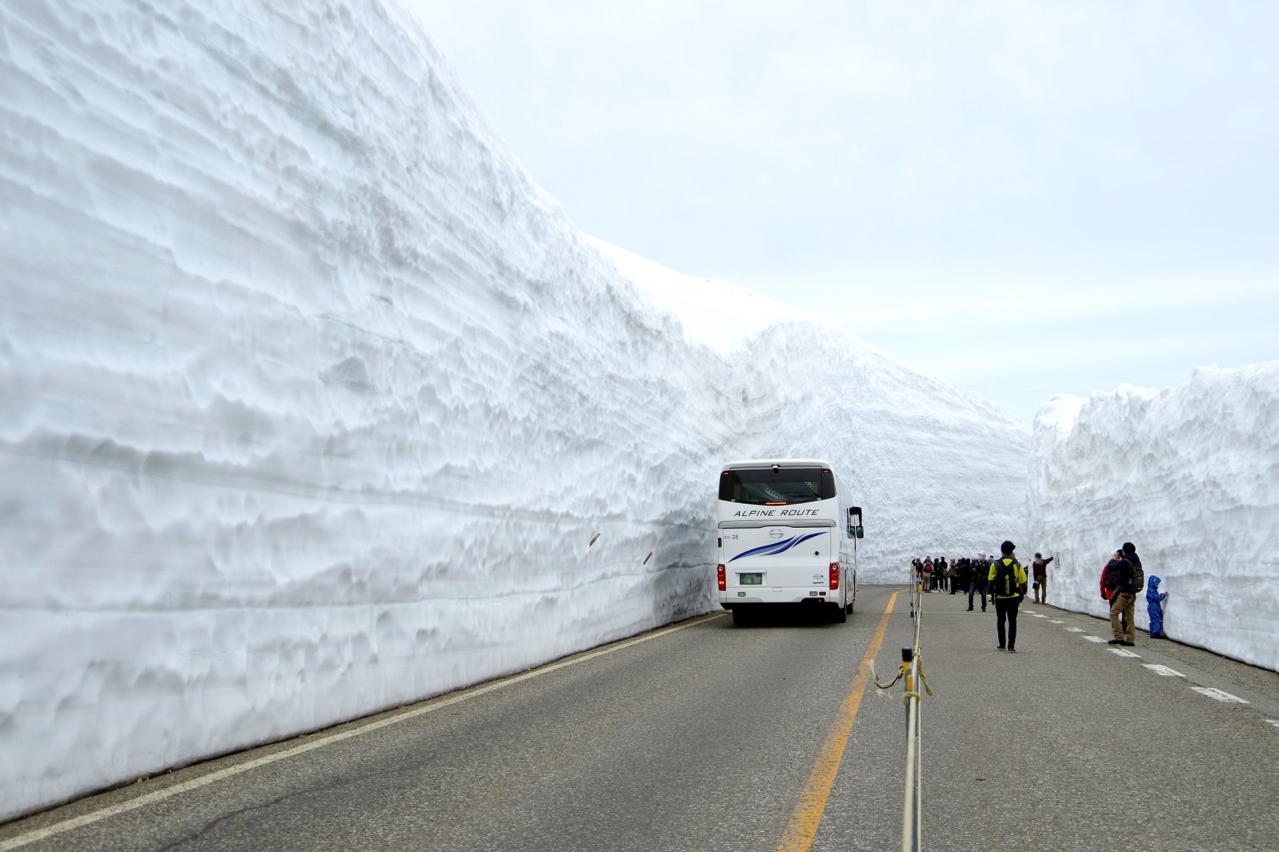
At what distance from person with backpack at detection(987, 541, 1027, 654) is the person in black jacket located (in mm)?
1919

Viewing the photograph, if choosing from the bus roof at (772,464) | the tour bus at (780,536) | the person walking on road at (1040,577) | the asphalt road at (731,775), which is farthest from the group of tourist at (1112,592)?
the person walking on road at (1040,577)

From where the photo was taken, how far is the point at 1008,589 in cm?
1442

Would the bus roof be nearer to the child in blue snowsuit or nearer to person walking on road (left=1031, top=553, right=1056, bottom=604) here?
the child in blue snowsuit

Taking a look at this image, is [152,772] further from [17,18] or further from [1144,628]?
[1144,628]

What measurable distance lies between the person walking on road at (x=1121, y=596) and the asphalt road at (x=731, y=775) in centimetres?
498

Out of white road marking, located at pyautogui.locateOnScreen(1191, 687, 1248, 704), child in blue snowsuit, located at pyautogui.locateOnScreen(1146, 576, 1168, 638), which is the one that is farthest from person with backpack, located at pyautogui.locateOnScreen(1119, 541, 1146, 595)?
white road marking, located at pyautogui.locateOnScreen(1191, 687, 1248, 704)

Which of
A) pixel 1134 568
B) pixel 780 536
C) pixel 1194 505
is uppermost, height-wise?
pixel 1194 505

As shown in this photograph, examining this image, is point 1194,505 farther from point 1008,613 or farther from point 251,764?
point 251,764

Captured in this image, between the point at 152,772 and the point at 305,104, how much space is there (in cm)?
590

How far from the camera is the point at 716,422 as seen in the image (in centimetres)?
3000

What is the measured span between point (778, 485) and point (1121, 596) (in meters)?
5.98

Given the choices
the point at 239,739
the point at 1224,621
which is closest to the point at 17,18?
the point at 239,739

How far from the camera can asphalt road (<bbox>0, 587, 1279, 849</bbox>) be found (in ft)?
15.9

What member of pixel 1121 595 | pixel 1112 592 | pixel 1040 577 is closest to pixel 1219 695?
pixel 1121 595
